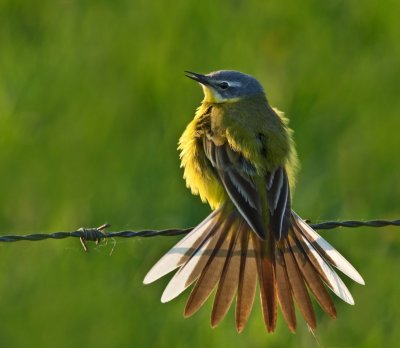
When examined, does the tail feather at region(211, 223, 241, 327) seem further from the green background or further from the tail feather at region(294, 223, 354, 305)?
the green background

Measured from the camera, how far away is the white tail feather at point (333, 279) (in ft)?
25.7

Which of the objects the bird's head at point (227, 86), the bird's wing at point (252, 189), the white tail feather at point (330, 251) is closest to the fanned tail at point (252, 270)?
the white tail feather at point (330, 251)

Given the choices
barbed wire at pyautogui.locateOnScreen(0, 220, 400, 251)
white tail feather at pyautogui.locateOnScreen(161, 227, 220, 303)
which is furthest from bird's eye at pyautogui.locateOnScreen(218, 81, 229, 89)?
barbed wire at pyautogui.locateOnScreen(0, 220, 400, 251)

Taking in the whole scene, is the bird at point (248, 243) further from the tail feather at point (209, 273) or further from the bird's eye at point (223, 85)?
the bird's eye at point (223, 85)

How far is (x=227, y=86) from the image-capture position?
938 cm

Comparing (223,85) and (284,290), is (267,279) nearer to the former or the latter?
(284,290)

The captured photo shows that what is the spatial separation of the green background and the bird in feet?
5.79

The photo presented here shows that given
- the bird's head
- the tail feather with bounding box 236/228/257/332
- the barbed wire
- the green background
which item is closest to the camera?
the barbed wire

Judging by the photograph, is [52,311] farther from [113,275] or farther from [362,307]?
[362,307]

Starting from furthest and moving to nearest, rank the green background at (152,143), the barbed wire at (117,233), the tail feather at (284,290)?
1. the green background at (152,143)
2. the tail feather at (284,290)
3. the barbed wire at (117,233)

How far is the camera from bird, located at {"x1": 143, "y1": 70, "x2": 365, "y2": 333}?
25.5 feet

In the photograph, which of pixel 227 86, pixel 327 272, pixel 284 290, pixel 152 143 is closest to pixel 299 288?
pixel 284 290

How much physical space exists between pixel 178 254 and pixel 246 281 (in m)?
0.41

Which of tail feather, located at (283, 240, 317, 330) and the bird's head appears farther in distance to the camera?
the bird's head
